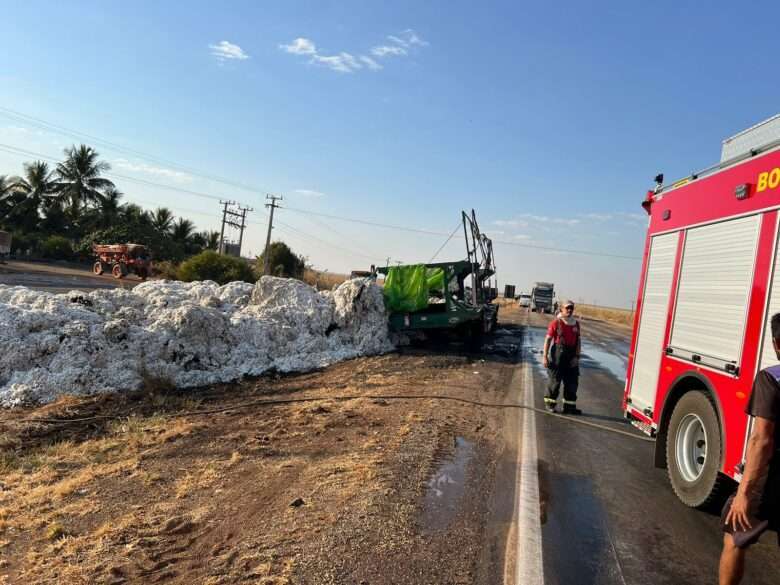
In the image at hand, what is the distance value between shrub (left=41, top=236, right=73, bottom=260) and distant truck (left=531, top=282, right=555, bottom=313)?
43.1 m

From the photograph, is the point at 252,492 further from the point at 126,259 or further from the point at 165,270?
the point at 126,259

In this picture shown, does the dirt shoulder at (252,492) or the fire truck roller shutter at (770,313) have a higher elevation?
the fire truck roller shutter at (770,313)

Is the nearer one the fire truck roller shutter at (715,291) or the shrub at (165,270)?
the fire truck roller shutter at (715,291)

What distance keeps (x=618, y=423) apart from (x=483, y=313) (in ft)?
32.7

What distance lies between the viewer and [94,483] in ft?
16.2

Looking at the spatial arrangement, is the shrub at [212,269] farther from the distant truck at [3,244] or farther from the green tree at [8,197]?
the green tree at [8,197]

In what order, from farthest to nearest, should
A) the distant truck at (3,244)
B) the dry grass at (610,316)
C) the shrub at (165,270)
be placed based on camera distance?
the dry grass at (610,316), the distant truck at (3,244), the shrub at (165,270)

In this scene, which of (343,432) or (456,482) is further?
(343,432)

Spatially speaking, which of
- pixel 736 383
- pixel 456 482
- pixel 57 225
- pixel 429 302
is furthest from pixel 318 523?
pixel 57 225

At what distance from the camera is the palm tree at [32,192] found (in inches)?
2012

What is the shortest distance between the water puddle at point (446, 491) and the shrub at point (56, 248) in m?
52.7

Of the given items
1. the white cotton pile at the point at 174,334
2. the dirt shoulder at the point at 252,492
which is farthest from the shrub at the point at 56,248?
the dirt shoulder at the point at 252,492

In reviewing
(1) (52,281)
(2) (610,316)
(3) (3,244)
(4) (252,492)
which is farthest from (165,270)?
(2) (610,316)

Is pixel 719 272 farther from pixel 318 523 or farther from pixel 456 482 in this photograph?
pixel 318 523
